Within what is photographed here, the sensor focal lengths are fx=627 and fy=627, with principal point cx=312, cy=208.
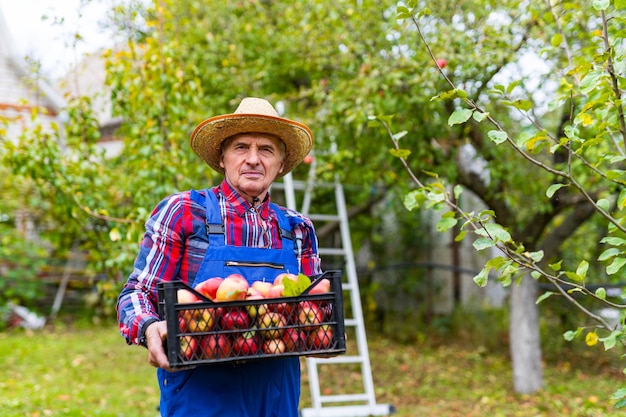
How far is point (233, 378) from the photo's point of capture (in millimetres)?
1925

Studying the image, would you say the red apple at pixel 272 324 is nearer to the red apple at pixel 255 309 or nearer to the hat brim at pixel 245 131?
the red apple at pixel 255 309

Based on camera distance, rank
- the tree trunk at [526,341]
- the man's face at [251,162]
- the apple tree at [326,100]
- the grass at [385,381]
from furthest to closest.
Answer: the tree trunk at [526,341] < the grass at [385,381] < the apple tree at [326,100] < the man's face at [251,162]

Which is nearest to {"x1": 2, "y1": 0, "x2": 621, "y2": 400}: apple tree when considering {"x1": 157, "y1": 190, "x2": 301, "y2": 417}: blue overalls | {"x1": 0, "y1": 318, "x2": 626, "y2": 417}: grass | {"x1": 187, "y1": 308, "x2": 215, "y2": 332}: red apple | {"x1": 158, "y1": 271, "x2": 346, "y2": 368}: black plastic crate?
{"x1": 0, "y1": 318, "x2": 626, "y2": 417}: grass

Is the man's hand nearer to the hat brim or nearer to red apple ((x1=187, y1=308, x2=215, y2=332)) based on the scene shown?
red apple ((x1=187, y1=308, x2=215, y2=332))

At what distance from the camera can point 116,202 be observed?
189 inches

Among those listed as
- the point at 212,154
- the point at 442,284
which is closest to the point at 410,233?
the point at 442,284

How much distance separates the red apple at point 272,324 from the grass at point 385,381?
3604 mm

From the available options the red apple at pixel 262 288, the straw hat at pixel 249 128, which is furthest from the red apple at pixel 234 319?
the straw hat at pixel 249 128

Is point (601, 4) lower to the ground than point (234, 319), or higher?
higher

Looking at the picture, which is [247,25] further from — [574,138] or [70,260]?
[70,260]

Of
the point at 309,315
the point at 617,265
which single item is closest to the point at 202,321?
the point at 309,315

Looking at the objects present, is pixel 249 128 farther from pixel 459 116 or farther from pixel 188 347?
pixel 188 347

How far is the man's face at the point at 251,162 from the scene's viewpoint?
2143 mm

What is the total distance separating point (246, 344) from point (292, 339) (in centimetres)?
13
